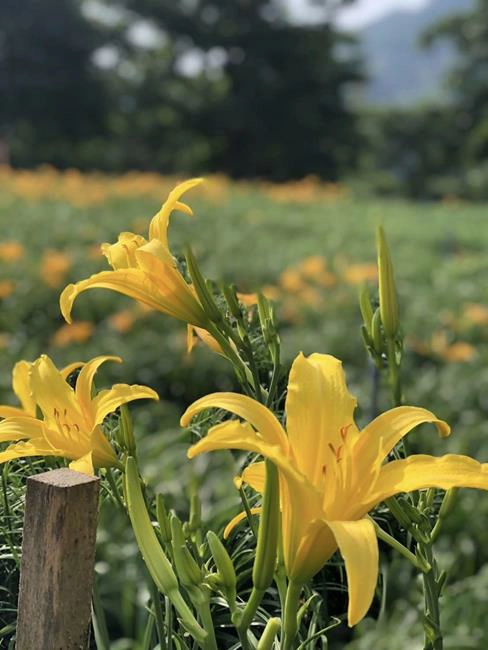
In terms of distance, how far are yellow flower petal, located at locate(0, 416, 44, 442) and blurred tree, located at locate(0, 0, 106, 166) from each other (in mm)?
20015

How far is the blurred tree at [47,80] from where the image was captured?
19.8 meters

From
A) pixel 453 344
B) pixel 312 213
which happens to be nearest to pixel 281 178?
pixel 312 213

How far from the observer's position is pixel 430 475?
0.64 m

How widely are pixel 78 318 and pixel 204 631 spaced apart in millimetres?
3651

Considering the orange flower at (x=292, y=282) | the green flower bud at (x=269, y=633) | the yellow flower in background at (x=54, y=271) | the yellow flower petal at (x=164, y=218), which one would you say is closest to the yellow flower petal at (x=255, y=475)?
the green flower bud at (x=269, y=633)

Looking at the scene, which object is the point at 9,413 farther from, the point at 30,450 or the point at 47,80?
the point at 47,80

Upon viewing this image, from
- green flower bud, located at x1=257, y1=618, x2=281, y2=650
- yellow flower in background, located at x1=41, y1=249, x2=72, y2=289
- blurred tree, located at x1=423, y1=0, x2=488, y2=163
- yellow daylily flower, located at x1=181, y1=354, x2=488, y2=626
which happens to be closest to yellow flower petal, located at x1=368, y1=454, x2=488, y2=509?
yellow daylily flower, located at x1=181, y1=354, x2=488, y2=626

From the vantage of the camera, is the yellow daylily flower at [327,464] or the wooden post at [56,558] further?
the wooden post at [56,558]

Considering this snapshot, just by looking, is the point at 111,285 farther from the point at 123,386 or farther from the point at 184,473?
the point at 184,473

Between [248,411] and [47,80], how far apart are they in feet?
68.2

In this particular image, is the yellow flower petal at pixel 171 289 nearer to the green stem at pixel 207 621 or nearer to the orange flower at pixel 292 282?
the green stem at pixel 207 621

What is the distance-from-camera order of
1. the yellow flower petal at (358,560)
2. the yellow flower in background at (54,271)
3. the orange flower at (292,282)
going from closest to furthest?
the yellow flower petal at (358,560) < the yellow flower in background at (54,271) < the orange flower at (292,282)

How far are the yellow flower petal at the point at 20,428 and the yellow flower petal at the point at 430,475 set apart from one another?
1.01 ft

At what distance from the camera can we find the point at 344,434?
0.68 meters
